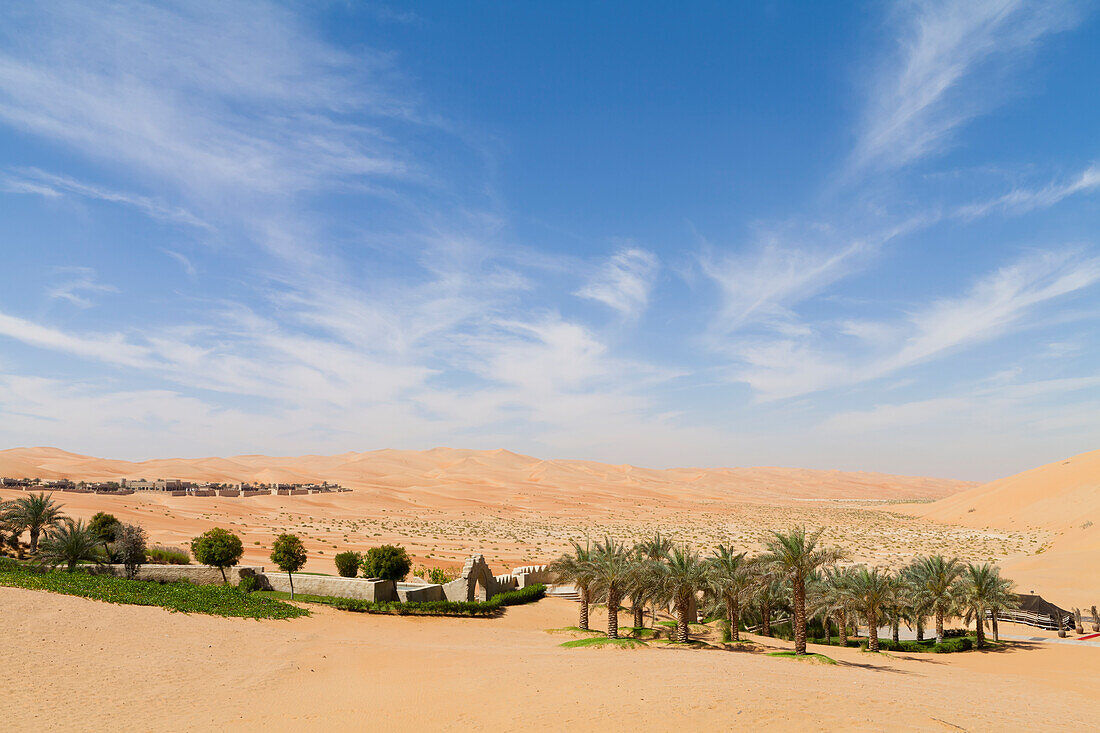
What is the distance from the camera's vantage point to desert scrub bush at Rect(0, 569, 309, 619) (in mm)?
24047

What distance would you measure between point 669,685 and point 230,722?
9.75 m

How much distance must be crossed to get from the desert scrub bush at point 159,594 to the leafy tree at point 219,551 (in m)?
1.90

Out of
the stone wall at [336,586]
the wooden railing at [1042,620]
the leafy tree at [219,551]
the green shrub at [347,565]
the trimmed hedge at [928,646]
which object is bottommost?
the trimmed hedge at [928,646]

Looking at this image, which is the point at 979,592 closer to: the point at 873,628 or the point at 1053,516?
the point at 873,628

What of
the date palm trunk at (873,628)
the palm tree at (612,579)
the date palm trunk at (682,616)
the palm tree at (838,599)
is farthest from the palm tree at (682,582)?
the date palm trunk at (873,628)

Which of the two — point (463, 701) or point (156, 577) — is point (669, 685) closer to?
point (463, 701)

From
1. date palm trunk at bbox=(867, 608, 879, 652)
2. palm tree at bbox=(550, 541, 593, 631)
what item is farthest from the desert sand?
date palm trunk at bbox=(867, 608, 879, 652)

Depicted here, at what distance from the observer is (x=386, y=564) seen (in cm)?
3178

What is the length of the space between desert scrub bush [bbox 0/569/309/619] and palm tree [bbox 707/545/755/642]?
16961 mm

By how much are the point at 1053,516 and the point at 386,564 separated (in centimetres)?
Answer: 7824

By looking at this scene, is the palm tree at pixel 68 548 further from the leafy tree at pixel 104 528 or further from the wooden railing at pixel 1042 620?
the wooden railing at pixel 1042 620

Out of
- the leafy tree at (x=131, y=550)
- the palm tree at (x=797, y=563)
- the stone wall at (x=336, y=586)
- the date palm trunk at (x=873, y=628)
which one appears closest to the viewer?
the palm tree at (x=797, y=563)

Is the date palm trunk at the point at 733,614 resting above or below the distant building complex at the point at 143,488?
below

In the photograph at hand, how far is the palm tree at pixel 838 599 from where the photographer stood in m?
27.6
